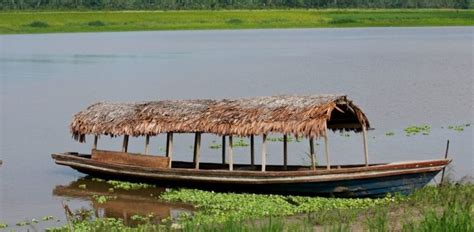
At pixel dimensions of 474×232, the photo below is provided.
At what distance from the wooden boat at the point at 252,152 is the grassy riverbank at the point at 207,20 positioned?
67057mm

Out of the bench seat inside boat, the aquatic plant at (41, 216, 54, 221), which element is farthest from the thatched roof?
the aquatic plant at (41, 216, 54, 221)

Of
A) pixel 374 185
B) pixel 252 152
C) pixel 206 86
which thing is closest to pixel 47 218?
pixel 252 152

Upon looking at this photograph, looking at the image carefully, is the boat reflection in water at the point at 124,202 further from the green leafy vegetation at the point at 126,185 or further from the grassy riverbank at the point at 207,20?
the grassy riverbank at the point at 207,20

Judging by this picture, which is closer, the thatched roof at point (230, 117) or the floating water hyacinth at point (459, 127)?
the thatched roof at point (230, 117)

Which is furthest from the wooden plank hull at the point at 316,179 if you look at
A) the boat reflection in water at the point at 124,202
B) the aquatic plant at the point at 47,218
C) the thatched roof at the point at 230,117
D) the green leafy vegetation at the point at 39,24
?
the green leafy vegetation at the point at 39,24

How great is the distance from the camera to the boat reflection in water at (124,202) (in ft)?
55.9

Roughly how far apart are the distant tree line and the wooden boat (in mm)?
84576

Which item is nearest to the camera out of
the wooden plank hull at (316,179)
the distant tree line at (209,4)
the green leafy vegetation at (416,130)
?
the wooden plank hull at (316,179)

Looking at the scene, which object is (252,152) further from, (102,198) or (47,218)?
(47,218)

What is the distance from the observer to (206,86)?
39094 millimetres

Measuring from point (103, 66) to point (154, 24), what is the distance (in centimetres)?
4280

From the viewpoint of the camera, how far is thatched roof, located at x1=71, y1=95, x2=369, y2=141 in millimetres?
17641

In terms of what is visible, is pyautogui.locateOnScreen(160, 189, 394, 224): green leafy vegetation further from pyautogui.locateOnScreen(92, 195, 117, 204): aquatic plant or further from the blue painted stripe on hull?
pyautogui.locateOnScreen(92, 195, 117, 204): aquatic plant

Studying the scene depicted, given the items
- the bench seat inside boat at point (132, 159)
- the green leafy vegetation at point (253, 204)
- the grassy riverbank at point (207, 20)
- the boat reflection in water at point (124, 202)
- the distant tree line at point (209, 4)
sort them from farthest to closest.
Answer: the distant tree line at point (209, 4) < the grassy riverbank at point (207, 20) < the bench seat inside boat at point (132, 159) < the boat reflection in water at point (124, 202) < the green leafy vegetation at point (253, 204)
